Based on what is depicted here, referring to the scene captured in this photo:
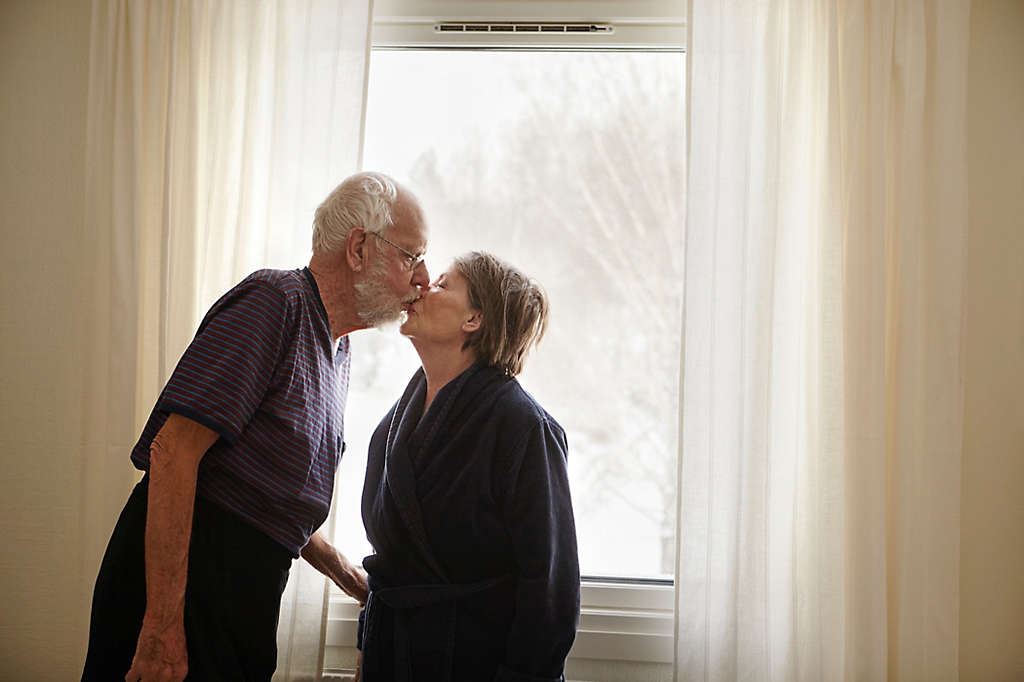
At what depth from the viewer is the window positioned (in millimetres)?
2246

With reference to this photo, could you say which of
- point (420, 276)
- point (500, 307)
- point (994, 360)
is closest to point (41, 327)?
point (420, 276)

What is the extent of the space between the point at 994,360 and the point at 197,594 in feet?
6.30

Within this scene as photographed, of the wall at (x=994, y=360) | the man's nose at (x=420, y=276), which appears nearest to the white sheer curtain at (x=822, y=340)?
the wall at (x=994, y=360)

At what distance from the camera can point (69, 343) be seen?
2.18m

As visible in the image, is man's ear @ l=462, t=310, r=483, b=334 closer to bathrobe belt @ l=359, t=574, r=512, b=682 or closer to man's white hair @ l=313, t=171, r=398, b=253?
man's white hair @ l=313, t=171, r=398, b=253

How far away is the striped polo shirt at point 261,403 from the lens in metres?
1.40

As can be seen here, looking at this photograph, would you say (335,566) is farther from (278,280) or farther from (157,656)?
(278,280)

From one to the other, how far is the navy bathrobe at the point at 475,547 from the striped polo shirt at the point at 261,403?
22cm

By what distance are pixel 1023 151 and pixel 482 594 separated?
1.73 meters

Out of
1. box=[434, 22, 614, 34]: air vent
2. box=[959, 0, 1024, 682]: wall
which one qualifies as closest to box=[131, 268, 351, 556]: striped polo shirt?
box=[434, 22, 614, 34]: air vent

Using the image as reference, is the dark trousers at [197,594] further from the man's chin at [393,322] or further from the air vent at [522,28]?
the air vent at [522,28]

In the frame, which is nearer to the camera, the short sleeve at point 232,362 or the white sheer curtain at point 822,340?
the short sleeve at point 232,362

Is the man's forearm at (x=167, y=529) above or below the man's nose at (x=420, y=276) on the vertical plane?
below

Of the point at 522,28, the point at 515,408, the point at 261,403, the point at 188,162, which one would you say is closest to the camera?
the point at 261,403
